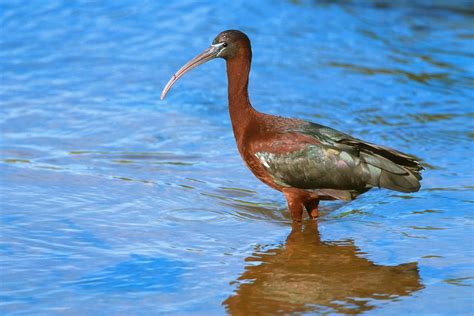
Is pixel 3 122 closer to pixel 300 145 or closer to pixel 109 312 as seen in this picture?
pixel 300 145

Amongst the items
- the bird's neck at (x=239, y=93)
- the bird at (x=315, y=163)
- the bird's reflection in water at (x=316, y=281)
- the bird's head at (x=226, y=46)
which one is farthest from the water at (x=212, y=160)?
the bird's head at (x=226, y=46)

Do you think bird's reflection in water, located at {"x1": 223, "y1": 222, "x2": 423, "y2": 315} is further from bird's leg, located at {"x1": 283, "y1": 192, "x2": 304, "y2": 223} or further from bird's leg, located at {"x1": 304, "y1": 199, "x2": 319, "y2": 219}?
bird's leg, located at {"x1": 304, "y1": 199, "x2": 319, "y2": 219}

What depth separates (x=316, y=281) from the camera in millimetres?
6164

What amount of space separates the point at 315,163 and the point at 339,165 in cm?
18

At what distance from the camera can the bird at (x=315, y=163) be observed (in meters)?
7.25

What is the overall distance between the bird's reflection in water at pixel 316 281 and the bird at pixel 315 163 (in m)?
0.50

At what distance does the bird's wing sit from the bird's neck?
1.15ft

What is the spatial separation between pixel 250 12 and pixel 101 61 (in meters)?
2.94

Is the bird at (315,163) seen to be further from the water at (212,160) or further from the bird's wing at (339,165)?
the water at (212,160)

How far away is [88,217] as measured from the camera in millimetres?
7309

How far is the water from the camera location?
6012mm

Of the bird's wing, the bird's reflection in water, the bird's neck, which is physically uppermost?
the bird's neck

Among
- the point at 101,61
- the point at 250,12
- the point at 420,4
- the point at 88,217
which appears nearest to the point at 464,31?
the point at 420,4

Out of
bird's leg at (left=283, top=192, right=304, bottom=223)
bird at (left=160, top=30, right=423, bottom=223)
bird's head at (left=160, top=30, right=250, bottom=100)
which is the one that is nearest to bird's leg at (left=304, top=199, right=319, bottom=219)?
bird at (left=160, top=30, right=423, bottom=223)
